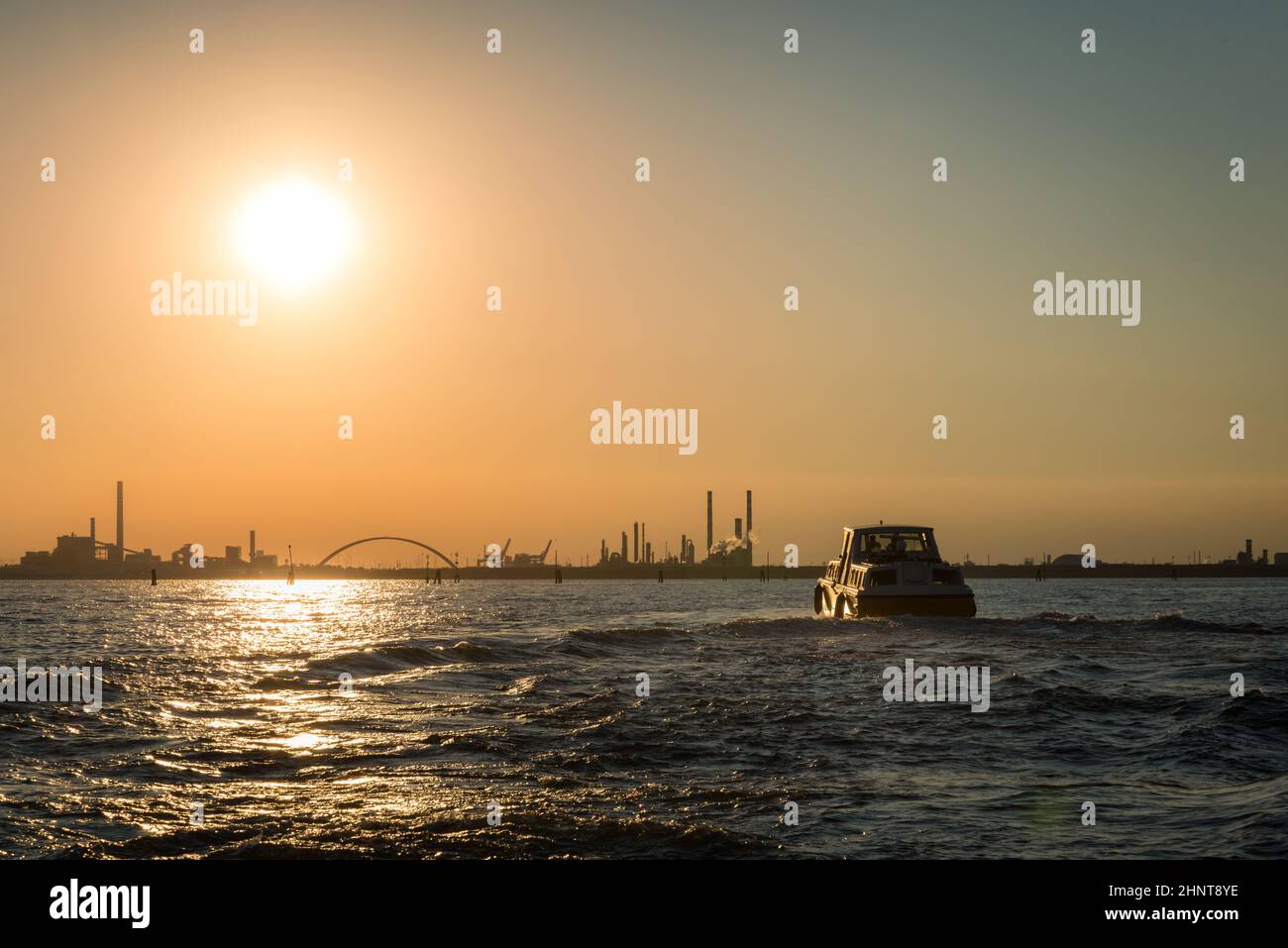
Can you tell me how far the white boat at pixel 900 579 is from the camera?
4228cm

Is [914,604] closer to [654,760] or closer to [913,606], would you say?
[913,606]

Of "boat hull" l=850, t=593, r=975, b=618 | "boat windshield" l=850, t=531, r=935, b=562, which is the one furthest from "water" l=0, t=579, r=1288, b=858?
"boat windshield" l=850, t=531, r=935, b=562

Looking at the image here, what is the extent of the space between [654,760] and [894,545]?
33.6 meters

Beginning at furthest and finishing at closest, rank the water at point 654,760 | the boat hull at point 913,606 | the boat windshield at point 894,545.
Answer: the boat windshield at point 894,545 < the boat hull at point 913,606 < the water at point 654,760

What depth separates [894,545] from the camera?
47.0m

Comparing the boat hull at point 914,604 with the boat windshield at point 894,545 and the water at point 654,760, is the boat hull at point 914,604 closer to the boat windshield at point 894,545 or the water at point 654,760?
the boat windshield at point 894,545

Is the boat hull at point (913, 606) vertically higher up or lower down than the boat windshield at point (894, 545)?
lower down

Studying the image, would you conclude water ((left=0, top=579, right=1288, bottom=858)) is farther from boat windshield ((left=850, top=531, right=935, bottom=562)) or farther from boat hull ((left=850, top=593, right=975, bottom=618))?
boat windshield ((left=850, top=531, right=935, bottom=562))

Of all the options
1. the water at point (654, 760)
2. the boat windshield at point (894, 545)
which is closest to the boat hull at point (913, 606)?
the boat windshield at point (894, 545)

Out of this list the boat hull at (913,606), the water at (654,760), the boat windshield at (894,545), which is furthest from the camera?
the boat windshield at (894,545)

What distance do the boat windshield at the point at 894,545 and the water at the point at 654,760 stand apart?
1416 centimetres

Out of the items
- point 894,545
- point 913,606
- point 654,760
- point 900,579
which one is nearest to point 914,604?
point 913,606
